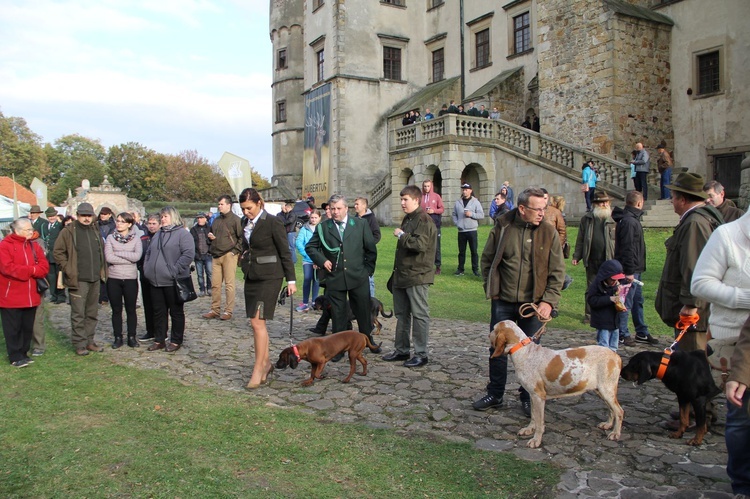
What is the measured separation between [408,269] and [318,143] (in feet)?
101

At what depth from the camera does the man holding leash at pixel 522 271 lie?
17.8ft

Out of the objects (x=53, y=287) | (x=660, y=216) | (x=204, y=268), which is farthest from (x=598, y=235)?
(x=53, y=287)

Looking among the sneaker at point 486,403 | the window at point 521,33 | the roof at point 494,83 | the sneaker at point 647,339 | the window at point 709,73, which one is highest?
the window at point 521,33

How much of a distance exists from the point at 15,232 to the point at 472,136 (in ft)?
68.3

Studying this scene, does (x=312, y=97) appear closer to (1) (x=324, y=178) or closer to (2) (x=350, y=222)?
(1) (x=324, y=178)

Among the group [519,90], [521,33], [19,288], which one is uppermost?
[521,33]

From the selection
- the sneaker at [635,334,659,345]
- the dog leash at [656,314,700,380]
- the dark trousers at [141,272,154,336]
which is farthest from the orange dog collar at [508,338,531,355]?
the dark trousers at [141,272,154,336]

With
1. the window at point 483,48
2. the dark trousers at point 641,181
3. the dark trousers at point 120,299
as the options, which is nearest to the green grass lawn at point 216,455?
the dark trousers at point 120,299

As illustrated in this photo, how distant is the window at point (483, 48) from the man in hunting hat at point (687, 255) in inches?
1114

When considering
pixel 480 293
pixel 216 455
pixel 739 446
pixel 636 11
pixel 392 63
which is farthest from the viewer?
pixel 392 63

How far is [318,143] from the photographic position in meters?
37.0

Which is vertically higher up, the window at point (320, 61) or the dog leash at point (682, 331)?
the window at point (320, 61)

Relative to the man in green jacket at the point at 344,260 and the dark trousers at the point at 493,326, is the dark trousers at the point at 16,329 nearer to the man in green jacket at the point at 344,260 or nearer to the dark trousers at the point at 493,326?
the man in green jacket at the point at 344,260

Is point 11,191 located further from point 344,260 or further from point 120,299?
point 344,260
